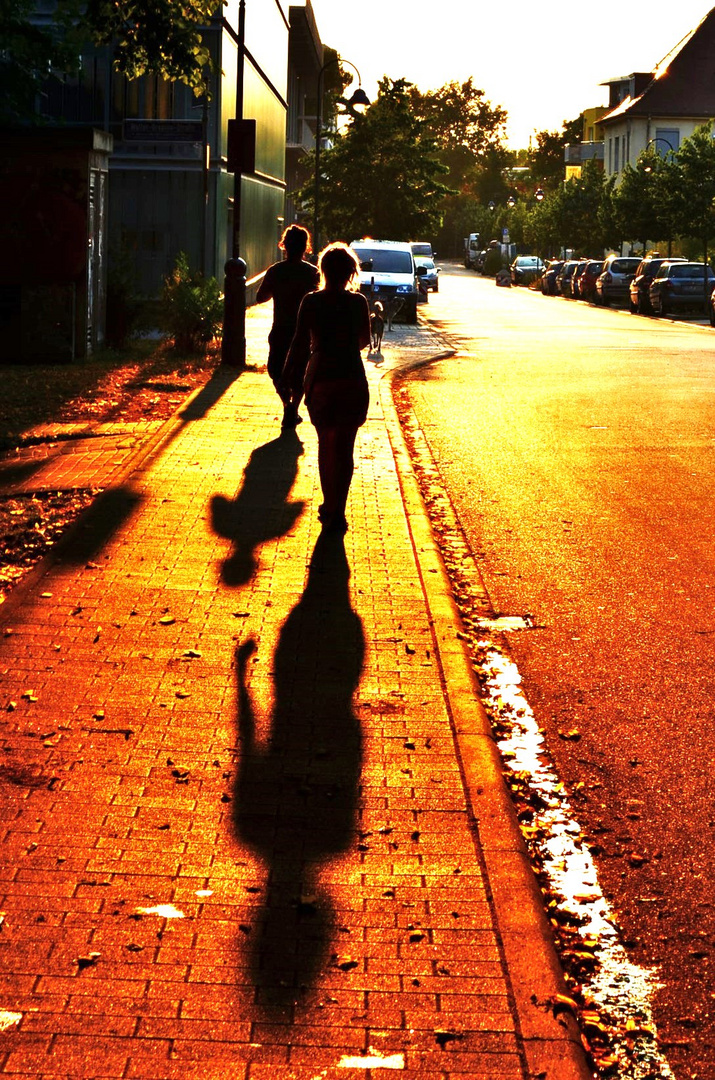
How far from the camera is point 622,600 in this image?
8664 mm

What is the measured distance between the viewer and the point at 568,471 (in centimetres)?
1353

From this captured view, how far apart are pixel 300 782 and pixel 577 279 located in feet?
201

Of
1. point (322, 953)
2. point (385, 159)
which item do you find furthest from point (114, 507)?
point (385, 159)

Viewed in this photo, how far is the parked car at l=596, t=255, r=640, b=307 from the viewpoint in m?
57.4

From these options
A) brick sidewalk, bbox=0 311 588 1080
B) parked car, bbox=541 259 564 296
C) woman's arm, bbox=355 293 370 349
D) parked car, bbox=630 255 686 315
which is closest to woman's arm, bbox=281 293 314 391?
woman's arm, bbox=355 293 370 349

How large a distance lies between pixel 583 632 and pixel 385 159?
45170mm

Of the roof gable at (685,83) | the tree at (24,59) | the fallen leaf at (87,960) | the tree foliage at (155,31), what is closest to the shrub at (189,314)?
the tree at (24,59)

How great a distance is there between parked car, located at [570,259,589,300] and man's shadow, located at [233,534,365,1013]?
5806 centimetres

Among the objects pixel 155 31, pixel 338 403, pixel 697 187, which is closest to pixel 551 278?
pixel 697 187

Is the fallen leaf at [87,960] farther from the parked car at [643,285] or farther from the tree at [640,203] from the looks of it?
the tree at [640,203]

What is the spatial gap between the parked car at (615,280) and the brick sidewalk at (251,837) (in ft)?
164

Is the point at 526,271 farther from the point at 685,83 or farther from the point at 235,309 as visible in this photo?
the point at 235,309

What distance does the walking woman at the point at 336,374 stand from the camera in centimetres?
977

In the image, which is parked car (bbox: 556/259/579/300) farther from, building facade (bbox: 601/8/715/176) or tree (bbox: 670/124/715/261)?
building facade (bbox: 601/8/715/176)
